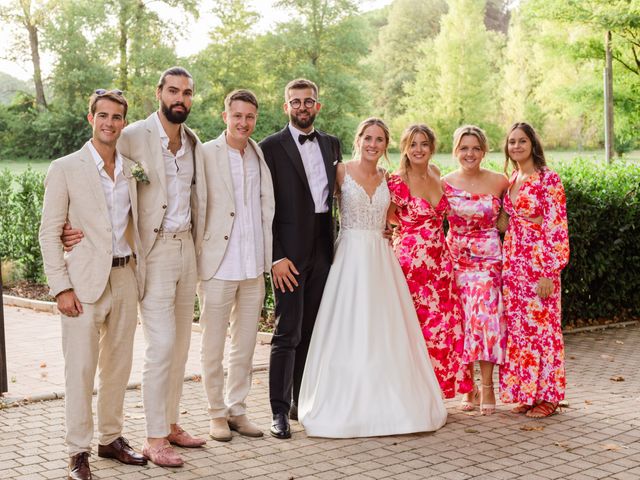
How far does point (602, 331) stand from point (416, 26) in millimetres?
61072

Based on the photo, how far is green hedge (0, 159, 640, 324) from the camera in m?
10.2

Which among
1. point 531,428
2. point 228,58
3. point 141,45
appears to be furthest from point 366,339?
point 228,58

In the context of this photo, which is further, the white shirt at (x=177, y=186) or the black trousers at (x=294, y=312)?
the black trousers at (x=294, y=312)

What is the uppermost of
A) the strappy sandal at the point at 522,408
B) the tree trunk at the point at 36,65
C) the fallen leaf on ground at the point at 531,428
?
the tree trunk at the point at 36,65

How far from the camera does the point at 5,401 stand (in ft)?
23.0

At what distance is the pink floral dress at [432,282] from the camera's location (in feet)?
21.9

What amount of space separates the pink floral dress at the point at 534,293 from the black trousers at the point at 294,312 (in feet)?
5.09

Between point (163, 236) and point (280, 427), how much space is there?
65.4 inches

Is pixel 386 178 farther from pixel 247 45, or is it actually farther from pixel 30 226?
pixel 247 45

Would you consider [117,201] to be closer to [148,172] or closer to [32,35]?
[148,172]

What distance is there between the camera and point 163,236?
5418 mm

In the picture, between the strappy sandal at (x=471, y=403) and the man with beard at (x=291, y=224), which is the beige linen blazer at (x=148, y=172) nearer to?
the man with beard at (x=291, y=224)

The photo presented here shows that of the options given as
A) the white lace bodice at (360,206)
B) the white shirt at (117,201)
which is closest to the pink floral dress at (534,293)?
the white lace bodice at (360,206)

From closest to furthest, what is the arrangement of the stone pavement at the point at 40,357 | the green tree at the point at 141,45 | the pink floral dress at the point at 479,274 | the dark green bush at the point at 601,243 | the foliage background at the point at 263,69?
the pink floral dress at the point at 479,274 < the stone pavement at the point at 40,357 < the dark green bush at the point at 601,243 < the green tree at the point at 141,45 < the foliage background at the point at 263,69
